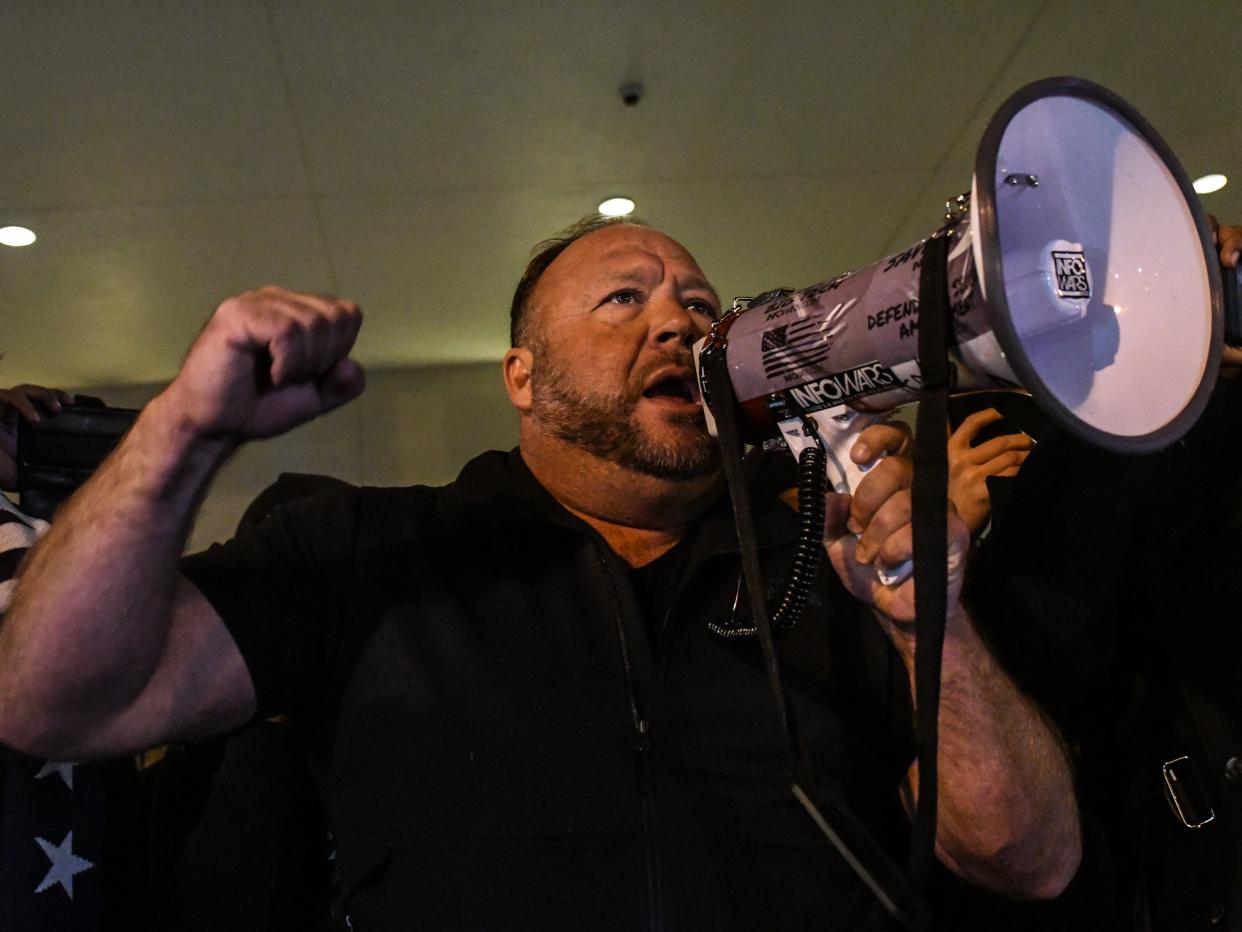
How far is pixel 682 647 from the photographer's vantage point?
3.91ft

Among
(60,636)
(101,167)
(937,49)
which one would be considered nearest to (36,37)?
(101,167)

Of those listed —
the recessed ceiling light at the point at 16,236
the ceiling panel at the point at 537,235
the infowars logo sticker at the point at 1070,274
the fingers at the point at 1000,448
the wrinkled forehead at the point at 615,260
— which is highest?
the recessed ceiling light at the point at 16,236

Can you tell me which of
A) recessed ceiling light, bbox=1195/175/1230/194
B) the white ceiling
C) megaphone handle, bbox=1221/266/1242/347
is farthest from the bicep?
recessed ceiling light, bbox=1195/175/1230/194

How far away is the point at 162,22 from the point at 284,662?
5.44ft

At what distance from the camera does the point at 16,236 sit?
10.2ft

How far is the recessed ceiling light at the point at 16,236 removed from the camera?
10.1 feet

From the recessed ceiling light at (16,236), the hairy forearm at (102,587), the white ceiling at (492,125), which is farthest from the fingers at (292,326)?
the recessed ceiling light at (16,236)

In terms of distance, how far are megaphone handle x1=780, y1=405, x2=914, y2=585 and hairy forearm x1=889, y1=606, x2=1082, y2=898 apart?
0.48 feet

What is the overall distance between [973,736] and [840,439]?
0.33 meters

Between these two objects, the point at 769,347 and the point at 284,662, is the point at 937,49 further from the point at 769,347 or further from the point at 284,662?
the point at 284,662

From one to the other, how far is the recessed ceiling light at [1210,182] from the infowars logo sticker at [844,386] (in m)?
2.84

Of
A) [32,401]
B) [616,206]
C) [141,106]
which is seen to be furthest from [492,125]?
[32,401]

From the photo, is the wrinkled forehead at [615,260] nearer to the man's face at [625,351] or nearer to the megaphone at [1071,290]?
the man's face at [625,351]

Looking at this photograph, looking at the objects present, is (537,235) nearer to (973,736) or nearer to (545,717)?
(545,717)
